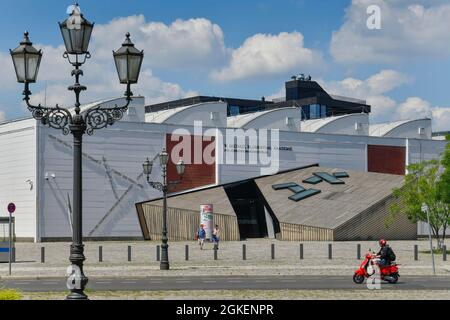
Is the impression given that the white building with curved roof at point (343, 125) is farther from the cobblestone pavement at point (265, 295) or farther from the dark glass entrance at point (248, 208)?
the cobblestone pavement at point (265, 295)

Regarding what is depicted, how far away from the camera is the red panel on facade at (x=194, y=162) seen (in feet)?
232

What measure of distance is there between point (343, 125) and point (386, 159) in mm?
5505

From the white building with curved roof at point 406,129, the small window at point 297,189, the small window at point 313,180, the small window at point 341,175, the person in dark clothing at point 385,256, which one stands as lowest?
the person in dark clothing at point 385,256

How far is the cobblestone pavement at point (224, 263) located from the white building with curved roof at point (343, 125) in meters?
31.5

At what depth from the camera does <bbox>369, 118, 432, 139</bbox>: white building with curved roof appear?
291ft

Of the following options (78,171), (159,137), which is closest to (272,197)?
(159,137)

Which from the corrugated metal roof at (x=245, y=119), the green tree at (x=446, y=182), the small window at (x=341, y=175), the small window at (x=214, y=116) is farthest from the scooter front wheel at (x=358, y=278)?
the corrugated metal roof at (x=245, y=119)

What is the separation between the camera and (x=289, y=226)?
206 ft

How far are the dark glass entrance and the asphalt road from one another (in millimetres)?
41807

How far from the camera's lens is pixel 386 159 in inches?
3260

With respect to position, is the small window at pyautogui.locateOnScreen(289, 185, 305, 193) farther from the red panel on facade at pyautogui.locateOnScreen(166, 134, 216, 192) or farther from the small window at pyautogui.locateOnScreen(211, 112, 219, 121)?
the small window at pyautogui.locateOnScreen(211, 112, 219, 121)

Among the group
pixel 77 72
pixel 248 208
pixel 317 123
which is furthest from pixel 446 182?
pixel 317 123

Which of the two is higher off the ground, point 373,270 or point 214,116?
point 214,116
